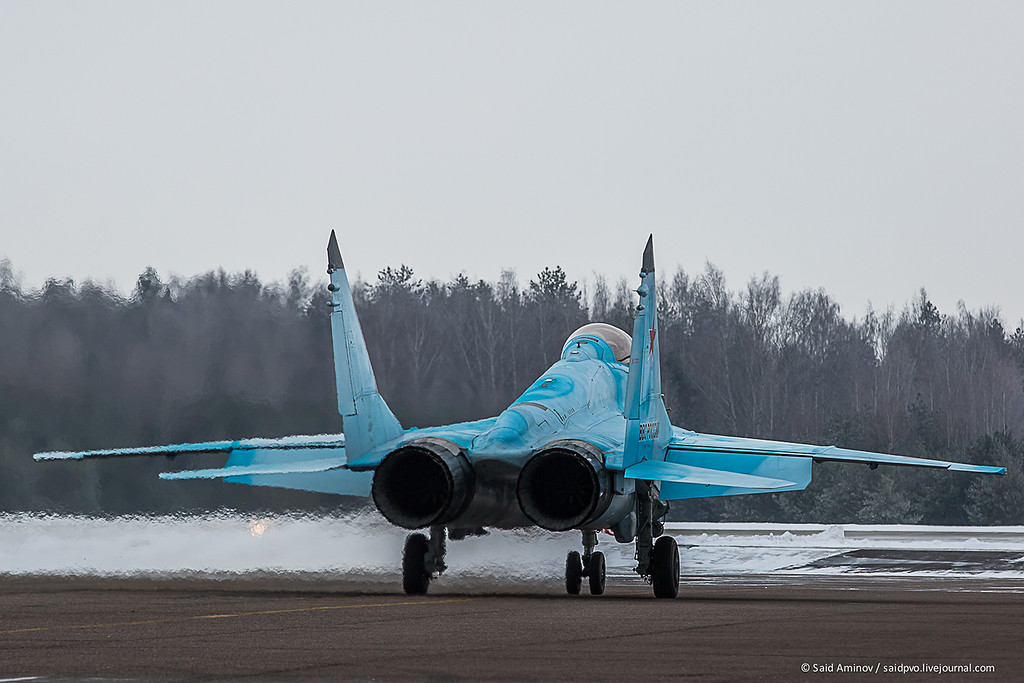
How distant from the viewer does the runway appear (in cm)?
793

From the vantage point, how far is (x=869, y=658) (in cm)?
834

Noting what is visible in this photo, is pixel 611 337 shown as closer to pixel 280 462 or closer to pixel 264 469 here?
pixel 280 462

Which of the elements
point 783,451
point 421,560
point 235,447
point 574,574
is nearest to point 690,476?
point 783,451

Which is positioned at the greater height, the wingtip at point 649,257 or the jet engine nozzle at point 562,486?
the wingtip at point 649,257

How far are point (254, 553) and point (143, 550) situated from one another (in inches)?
60.2

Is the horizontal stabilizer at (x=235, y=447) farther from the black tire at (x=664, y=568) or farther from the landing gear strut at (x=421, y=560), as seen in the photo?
the black tire at (x=664, y=568)

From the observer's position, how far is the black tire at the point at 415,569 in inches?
648

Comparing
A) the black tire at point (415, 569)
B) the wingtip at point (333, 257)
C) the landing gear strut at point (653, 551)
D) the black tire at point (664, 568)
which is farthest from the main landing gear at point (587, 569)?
the wingtip at point (333, 257)

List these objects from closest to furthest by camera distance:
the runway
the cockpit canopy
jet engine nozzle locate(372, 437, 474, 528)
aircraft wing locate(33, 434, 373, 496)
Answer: the runway
jet engine nozzle locate(372, 437, 474, 528)
aircraft wing locate(33, 434, 373, 496)
the cockpit canopy

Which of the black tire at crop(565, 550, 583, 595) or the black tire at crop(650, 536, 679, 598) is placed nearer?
the black tire at crop(650, 536, 679, 598)

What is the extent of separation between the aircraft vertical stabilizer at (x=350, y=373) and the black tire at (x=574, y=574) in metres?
3.05

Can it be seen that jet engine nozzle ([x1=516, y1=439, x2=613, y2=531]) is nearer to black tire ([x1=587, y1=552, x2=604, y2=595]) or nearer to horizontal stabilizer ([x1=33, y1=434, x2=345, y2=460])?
black tire ([x1=587, y1=552, x2=604, y2=595])

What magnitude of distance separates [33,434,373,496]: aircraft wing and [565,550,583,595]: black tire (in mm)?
2717

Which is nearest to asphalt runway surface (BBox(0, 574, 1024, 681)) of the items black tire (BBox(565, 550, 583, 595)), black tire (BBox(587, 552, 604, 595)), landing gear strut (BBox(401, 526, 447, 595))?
landing gear strut (BBox(401, 526, 447, 595))
